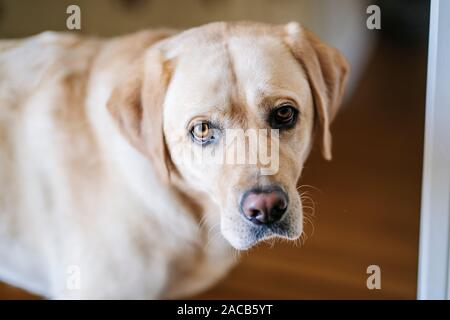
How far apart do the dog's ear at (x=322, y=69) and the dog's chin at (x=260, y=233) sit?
23 cm

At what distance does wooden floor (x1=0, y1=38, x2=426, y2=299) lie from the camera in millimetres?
1222

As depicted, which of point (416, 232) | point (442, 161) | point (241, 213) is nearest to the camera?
point (241, 213)

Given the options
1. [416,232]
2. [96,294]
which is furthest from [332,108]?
[96,294]

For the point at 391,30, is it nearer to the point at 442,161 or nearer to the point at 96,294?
the point at 442,161

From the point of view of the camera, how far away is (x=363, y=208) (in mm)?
1354

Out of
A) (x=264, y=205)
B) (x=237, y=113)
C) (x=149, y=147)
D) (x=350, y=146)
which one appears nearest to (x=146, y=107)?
(x=149, y=147)

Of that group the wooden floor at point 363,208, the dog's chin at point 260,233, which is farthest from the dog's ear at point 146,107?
the wooden floor at point 363,208

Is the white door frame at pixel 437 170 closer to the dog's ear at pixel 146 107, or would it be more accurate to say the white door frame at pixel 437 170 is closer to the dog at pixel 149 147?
the dog at pixel 149 147

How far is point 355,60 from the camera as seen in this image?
1.24 meters

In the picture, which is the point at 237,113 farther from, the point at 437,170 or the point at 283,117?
the point at 437,170

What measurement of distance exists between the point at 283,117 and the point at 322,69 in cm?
16

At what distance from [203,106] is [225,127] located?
58 mm

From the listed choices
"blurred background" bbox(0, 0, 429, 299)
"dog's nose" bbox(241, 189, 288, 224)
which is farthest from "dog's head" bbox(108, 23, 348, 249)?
"blurred background" bbox(0, 0, 429, 299)

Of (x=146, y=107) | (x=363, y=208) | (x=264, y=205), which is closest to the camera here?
(x=264, y=205)
